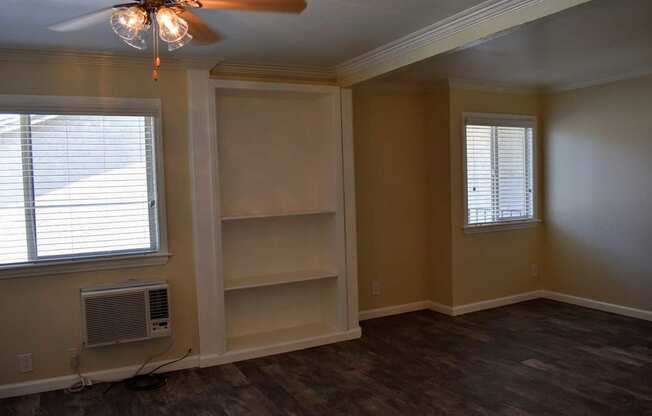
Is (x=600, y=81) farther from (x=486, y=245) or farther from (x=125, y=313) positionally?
(x=125, y=313)

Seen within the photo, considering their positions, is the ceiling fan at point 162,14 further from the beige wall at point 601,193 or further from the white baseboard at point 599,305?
the white baseboard at point 599,305

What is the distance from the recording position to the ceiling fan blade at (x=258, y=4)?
2.12 m

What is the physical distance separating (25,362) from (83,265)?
76cm

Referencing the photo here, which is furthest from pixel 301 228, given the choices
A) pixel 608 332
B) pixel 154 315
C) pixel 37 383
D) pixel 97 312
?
pixel 608 332

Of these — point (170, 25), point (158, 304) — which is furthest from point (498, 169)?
point (170, 25)

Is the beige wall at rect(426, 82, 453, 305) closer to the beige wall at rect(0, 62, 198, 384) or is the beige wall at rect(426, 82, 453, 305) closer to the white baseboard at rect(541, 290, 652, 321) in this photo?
the white baseboard at rect(541, 290, 652, 321)

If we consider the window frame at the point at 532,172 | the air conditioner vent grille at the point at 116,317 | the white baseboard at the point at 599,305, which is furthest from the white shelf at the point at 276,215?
the white baseboard at the point at 599,305

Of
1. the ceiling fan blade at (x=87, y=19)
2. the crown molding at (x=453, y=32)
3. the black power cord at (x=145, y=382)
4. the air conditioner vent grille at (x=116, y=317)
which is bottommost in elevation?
the black power cord at (x=145, y=382)

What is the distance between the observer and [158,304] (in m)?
3.82

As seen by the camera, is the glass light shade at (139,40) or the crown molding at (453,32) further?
the crown molding at (453,32)

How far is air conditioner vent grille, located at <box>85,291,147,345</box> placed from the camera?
3.64 metres

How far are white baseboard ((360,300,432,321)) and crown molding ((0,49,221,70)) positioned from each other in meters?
2.77

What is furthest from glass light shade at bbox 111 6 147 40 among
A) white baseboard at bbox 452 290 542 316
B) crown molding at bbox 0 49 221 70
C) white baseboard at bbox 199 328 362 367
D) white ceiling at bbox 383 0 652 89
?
white baseboard at bbox 452 290 542 316

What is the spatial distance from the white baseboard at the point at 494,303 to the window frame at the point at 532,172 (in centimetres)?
76
